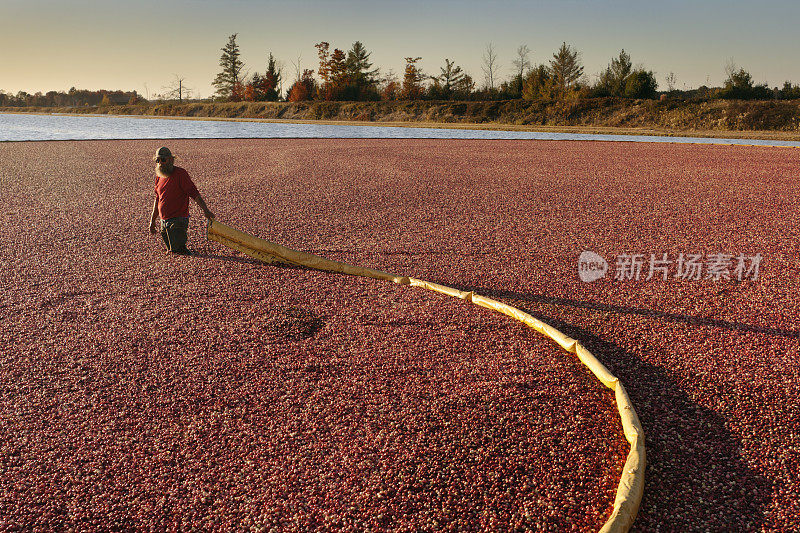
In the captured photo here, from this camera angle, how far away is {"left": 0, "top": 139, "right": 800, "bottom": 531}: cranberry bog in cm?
282

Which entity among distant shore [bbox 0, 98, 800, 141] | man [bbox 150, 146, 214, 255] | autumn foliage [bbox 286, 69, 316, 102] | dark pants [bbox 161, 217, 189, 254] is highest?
autumn foliage [bbox 286, 69, 316, 102]

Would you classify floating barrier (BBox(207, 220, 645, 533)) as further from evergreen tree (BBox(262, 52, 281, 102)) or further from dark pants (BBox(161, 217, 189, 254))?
evergreen tree (BBox(262, 52, 281, 102))

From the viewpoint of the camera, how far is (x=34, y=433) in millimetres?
3344

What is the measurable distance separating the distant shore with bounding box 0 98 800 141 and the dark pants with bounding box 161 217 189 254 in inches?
1155

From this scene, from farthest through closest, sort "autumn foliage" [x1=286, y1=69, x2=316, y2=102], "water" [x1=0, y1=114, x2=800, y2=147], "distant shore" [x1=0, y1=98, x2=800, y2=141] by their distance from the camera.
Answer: "autumn foliage" [x1=286, y1=69, x2=316, y2=102] → "distant shore" [x1=0, y1=98, x2=800, y2=141] → "water" [x1=0, y1=114, x2=800, y2=147]

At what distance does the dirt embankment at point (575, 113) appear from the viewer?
36594 millimetres

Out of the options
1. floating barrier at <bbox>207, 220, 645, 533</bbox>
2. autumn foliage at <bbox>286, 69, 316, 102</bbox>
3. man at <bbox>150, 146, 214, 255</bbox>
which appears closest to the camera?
floating barrier at <bbox>207, 220, 645, 533</bbox>

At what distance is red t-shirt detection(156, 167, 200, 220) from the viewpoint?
22.6 ft

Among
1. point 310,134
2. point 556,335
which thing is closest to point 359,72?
point 310,134

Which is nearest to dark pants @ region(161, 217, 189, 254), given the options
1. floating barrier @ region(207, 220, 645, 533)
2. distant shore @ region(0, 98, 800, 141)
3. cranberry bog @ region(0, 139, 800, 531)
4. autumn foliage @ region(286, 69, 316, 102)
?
cranberry bog @ region(0, 139, 800, 531)

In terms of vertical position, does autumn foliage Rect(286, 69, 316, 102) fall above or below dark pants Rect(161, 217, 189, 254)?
above

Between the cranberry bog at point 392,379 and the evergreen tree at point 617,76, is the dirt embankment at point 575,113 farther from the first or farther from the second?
the cranberry bog at point 392,379

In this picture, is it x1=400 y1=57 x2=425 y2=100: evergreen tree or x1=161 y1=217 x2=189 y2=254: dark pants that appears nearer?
x1=161 y1=217 x2=189 y2=254: dark pants

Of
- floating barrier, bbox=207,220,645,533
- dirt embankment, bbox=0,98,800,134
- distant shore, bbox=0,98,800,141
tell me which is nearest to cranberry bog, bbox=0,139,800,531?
floating barrier, bbox=207,220,645,533
